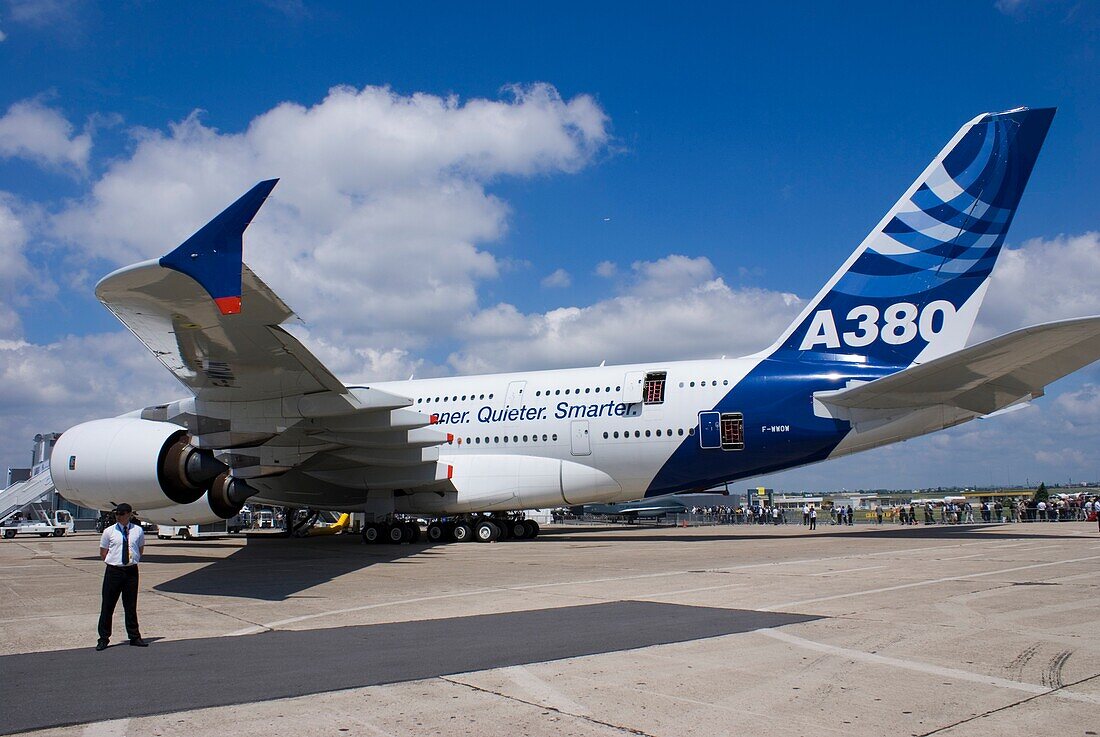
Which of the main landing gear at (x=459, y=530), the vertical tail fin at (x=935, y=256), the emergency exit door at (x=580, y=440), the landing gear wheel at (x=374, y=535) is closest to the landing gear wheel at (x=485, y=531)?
the main landing gear at (x=459, y=530)

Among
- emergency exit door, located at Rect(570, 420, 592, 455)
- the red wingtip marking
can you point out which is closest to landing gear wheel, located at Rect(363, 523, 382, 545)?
emergency exit door, located at Rect(570, 420, 592, 455)

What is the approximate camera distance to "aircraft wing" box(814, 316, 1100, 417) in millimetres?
14703

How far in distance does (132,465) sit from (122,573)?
9478mm

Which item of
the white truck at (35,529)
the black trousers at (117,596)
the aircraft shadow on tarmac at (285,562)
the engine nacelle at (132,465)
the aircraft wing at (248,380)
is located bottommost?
the white truck at (35,529)

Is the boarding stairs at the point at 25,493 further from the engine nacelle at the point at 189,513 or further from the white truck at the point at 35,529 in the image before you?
the engine nacelle at the point at 189,513

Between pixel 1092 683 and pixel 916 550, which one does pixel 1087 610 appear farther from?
pixel 916 550

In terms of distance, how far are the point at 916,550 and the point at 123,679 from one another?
13.7 meters

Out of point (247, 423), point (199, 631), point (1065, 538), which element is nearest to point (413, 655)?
point (199, 631)

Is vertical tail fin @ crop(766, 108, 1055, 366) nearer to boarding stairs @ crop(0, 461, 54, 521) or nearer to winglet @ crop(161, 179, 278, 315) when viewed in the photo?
winglet @ crop(161, 179, 278, 315)

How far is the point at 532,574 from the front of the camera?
1247 cm

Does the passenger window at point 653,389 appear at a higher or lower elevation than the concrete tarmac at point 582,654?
higher

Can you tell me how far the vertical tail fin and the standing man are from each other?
51.6 feet

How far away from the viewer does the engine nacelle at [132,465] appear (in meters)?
15.4

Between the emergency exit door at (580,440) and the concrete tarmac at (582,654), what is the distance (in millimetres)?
8041
